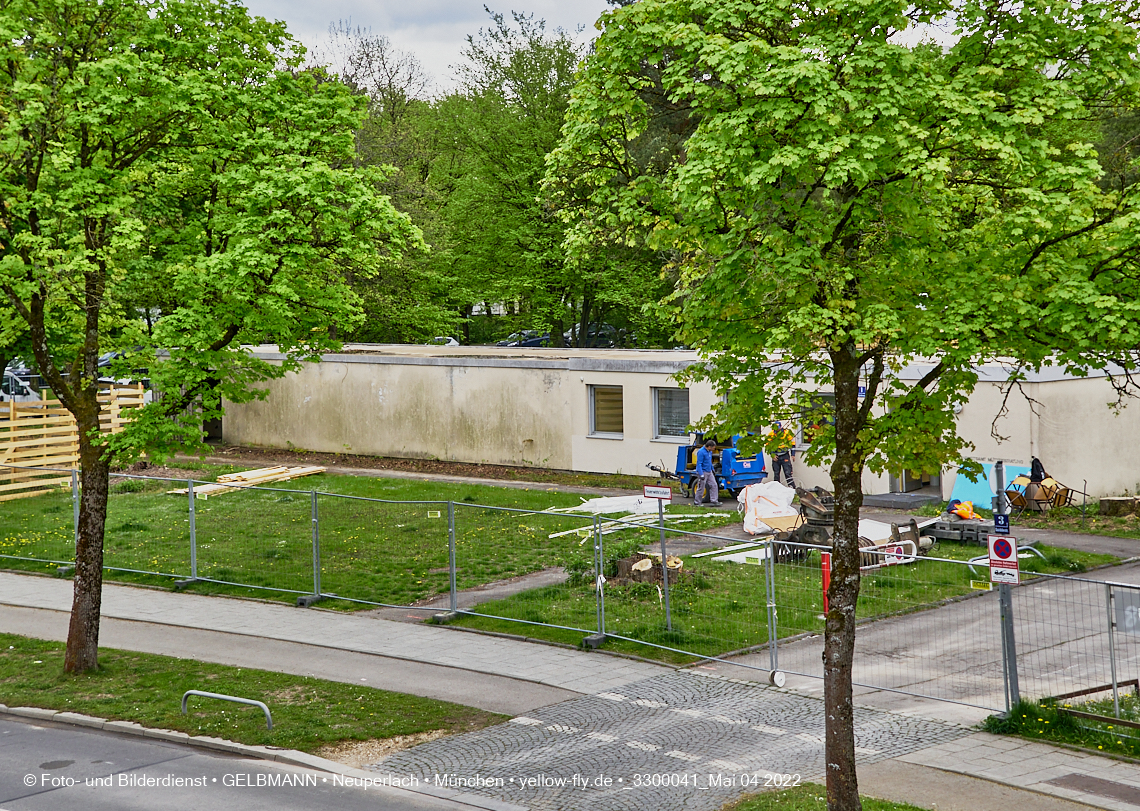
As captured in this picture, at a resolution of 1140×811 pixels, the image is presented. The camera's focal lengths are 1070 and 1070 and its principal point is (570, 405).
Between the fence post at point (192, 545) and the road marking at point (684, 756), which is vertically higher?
the fence post at point (192, 545)

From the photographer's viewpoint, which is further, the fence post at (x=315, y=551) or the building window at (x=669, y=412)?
the building window at (x=669, y=412)

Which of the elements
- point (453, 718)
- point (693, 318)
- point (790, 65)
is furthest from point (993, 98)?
point (453, 718)

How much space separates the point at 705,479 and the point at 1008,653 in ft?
44.5

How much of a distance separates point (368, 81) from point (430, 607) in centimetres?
4434

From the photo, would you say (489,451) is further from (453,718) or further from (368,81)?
(368,81)

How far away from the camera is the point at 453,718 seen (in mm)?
11891

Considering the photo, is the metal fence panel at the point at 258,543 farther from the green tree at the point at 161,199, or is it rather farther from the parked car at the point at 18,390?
the parked car at the point at 18,390

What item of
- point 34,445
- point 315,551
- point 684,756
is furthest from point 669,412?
point 684,756

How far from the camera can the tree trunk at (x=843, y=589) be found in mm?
8625

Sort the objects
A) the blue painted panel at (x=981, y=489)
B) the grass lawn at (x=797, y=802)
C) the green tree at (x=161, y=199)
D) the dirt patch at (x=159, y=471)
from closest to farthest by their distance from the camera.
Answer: the grass lawn at (x=797, y=802) < the green tree at (x=161, y=199) < the blue painted panel at (x=981, y=489) < the dirt patch at (x=159, y=471)

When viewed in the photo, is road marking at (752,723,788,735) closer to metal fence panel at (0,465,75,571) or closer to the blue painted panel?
the blue painted panel

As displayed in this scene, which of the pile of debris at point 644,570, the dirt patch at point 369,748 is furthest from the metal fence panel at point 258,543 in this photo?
the dirt patch at point 369,748

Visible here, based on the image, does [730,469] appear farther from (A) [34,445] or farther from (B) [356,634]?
(A) [34,445]

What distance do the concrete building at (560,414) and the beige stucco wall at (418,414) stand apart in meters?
0.03
